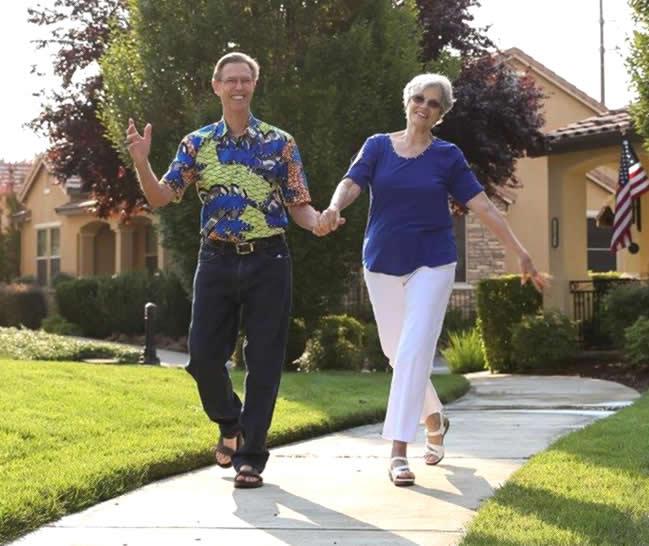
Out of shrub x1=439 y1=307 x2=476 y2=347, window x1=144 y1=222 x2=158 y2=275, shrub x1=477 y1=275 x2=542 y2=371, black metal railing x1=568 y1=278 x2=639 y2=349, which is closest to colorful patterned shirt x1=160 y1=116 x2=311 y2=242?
shrub x1=477 y1=275 x2=542 y2=371

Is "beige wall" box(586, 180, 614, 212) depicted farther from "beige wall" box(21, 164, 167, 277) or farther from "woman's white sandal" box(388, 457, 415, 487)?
"woman's white sandal" box(388, 457, 415, 487)

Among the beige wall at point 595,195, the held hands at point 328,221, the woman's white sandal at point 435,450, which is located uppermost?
the beige wall at point 595,195

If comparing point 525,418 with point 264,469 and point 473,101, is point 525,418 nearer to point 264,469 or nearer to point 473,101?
point 264,469

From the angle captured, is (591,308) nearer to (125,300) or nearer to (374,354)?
(374,354)

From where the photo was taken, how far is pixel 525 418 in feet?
31.3

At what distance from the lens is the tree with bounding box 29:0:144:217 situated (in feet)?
68.4

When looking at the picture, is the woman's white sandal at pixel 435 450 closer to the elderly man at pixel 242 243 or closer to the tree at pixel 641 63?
the elderly man at pixel 242 243

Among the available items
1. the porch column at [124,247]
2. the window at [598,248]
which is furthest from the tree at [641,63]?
the porch column at [124,247]

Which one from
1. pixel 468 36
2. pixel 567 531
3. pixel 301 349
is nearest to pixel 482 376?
pixel 301 349

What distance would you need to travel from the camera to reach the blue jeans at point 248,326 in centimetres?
610

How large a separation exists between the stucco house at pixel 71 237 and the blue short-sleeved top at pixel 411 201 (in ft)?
82.1

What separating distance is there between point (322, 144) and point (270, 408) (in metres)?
8.76

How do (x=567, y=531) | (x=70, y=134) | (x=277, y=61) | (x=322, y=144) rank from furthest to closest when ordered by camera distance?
(x=70, y=134)
(x=277, y=61)
(x=322, y=144)
(x=567, y=531)

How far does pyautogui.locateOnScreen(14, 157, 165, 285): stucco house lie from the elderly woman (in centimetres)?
2502
